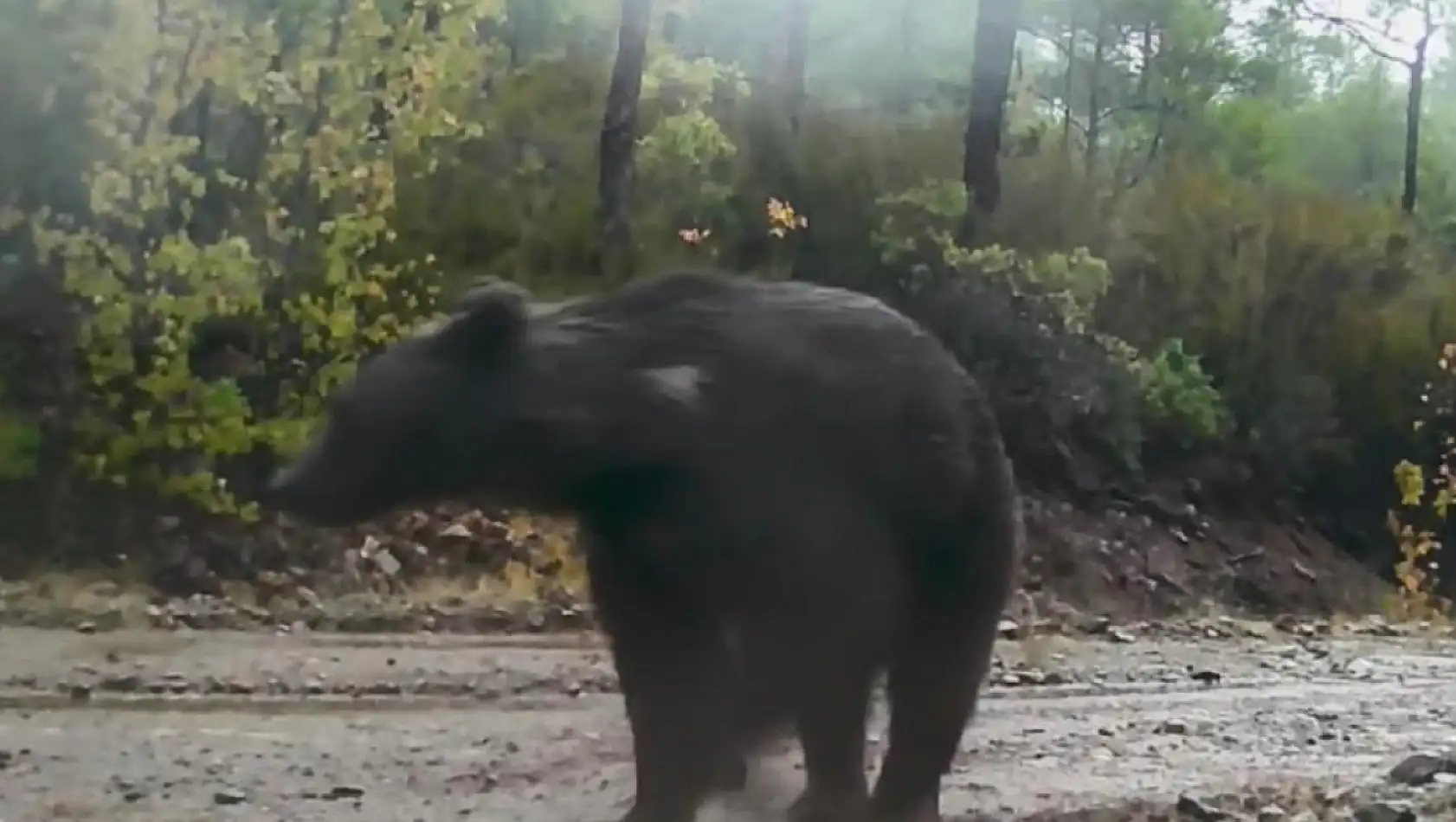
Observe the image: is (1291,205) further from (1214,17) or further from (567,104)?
(567,104)

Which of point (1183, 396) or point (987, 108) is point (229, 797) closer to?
point (987, 108)

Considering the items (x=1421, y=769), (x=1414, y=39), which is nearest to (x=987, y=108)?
(x=1414, y=39)

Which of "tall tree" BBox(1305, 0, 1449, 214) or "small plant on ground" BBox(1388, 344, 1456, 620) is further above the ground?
"tall tree" BBox(1305, 0, 1449, 214)

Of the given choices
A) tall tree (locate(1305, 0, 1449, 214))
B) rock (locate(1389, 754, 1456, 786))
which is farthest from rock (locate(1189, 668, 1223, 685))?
tall tree (locate(1305, 0, 1449, 214))

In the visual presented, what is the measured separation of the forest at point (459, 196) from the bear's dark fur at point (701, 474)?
1.03 metres

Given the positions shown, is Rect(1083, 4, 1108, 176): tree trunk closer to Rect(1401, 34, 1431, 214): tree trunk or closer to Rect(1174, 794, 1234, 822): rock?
Rect(1401, 34, 1431, 214): tree trunk

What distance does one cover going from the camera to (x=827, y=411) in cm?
163

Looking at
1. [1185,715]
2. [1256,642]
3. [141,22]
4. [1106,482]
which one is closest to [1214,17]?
[1106,482]

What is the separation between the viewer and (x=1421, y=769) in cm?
232

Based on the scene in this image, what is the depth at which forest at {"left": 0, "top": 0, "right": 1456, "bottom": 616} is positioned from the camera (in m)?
3.01

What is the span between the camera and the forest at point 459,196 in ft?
9.87

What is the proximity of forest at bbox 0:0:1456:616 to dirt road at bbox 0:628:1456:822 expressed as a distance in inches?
14.2

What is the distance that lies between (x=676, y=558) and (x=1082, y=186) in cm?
233

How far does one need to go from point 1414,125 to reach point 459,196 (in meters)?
2.23
